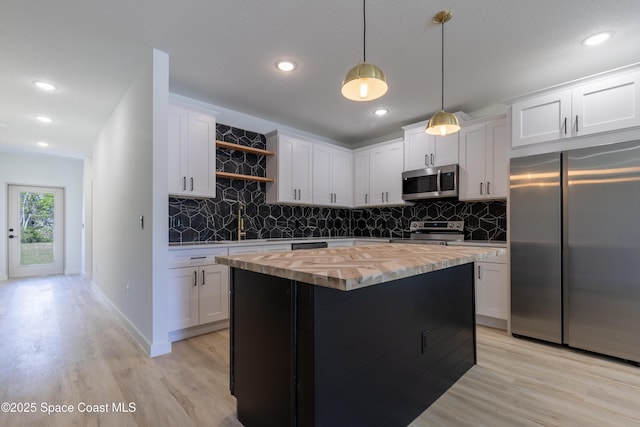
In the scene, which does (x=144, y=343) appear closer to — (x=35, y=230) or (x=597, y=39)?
(x=597, y=39)

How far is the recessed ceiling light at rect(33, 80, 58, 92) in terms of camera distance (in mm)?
3126

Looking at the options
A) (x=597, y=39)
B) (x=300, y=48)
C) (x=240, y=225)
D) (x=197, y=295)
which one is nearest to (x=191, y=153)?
(x=240, y=225)

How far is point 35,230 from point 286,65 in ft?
23.1

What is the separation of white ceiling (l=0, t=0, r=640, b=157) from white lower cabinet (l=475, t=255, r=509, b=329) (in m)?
1.92

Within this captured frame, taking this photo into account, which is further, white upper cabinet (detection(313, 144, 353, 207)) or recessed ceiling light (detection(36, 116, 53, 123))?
white upper cabinet (detection(313, 144, 353, 207))

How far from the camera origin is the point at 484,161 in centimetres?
350

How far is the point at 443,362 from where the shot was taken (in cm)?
202

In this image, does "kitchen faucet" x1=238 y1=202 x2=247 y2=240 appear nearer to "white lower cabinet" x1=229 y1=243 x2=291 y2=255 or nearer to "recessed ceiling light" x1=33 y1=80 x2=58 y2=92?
"white lower cabinet" x1=229 y1=243 x2=291 y2=255

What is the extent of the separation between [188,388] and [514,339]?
9.70ft

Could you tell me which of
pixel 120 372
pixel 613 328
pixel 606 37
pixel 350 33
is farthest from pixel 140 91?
pixel 613 328

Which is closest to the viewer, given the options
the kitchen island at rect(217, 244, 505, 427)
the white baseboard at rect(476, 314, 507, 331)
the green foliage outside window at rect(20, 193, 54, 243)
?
the kitchen island at rect(217, 244, 505, 427)

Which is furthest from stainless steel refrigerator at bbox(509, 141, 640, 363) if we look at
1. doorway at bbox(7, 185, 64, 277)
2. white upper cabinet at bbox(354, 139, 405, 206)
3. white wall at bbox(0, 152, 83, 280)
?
doorway at bbox(7, 185, 64, 277)

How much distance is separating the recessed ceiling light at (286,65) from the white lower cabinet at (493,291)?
9.26ft

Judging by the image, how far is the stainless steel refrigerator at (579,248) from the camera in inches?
96.0
